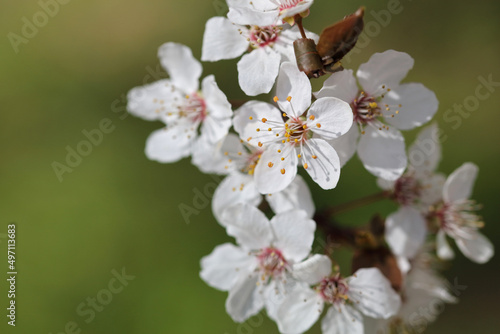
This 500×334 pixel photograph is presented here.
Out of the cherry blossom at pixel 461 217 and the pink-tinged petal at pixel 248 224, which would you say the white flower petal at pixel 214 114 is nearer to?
the pink-tinged petal at pixel 248 224

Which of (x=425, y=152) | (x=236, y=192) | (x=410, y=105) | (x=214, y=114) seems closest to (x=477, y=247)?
(x=425, y=152)

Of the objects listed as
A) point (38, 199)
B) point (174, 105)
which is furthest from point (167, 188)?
point (174, 105)

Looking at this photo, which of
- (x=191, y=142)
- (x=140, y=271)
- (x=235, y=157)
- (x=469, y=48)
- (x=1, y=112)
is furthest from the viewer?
(x=469, y=48)

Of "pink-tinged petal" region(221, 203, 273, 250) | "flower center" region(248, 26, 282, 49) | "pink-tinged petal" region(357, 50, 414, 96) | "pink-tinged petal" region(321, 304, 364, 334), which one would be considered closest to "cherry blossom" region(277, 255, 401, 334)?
"pink-tinged petal" region(321, 304, 364, 334)

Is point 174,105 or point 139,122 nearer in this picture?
point 174,105

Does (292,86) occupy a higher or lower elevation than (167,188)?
higher

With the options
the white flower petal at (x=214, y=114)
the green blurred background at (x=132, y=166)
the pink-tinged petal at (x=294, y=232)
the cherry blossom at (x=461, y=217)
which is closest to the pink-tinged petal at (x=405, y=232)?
the cherry blossom at (x=461, y=217)

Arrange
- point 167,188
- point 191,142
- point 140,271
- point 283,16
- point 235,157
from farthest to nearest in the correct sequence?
point 167,188, point 140,271, point 191,142, point 235,157, point 283,16

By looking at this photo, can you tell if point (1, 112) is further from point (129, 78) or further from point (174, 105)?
point (174, 105)

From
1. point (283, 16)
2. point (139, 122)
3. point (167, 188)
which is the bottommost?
point (167, 188)
